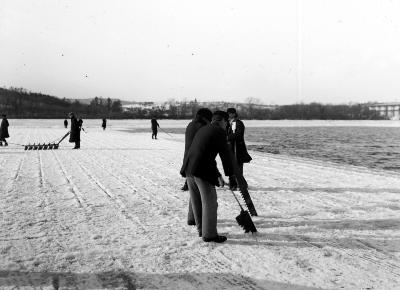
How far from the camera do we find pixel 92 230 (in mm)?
6082

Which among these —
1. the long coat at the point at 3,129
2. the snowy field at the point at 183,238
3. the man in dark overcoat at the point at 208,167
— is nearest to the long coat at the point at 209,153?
the man in dark overcoat at the point at 208,167

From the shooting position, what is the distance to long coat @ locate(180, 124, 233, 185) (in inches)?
212

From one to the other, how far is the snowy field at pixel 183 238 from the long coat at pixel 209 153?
0.89 m

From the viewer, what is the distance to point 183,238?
5.73 meters

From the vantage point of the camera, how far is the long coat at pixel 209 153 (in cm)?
539

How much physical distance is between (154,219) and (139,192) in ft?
7.83

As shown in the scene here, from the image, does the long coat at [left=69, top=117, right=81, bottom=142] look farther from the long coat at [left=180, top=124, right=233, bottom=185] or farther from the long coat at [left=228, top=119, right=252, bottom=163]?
the long coat at [left=180, top=124, right=233, bottom=185]

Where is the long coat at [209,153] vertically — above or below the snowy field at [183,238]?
above

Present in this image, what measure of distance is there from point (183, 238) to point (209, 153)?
1198 millimetres

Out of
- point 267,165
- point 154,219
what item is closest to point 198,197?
point 154,219

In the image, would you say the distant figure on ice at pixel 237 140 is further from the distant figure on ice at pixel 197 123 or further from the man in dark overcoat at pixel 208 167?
the man in dark overcoat at pixel 208 167

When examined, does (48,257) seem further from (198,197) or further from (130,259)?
(198,197)

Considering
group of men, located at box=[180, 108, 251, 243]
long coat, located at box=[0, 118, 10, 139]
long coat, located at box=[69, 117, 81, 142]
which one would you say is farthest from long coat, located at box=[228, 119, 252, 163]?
long coat, located at box=[0, 118, 10, 139]

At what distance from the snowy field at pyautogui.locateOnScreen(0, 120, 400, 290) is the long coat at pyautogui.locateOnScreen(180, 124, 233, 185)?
890mm
